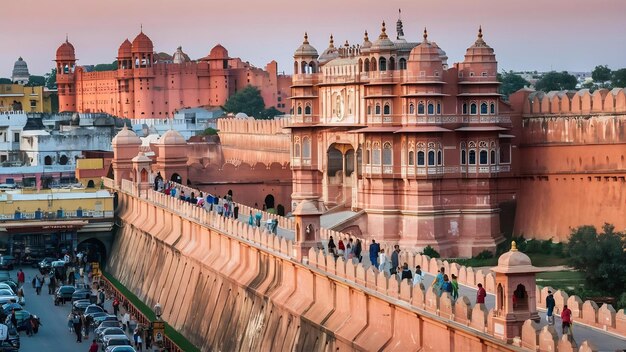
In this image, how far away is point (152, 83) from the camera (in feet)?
405

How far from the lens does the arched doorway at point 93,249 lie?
59.7 m

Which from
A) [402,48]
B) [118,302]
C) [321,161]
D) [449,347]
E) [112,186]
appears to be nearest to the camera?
[449,347]

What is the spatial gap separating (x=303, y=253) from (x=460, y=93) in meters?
17.8

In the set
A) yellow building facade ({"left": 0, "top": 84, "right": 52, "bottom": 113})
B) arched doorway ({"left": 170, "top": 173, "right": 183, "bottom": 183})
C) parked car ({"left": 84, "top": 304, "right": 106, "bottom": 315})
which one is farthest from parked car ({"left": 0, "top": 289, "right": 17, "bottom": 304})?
yellow building facade ({"left": 0, "top": 84, "right": 52, "bottom": 113})

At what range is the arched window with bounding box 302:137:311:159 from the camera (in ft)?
180

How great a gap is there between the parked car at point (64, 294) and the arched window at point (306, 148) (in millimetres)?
10909

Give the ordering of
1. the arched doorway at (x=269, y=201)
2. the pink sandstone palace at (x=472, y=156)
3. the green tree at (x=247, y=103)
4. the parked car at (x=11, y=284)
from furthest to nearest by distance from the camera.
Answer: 1. the green tree at (x=247, y=103)
2. the arched doorway at (x=269, y=201)
3. the parked car at (x=11, y=284)
4. the pink sandstone palace at (x=472, y=156)

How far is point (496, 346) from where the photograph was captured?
68.7ft

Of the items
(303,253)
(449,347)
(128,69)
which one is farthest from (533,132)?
(128,69)

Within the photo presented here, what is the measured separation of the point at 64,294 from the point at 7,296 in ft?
8.91

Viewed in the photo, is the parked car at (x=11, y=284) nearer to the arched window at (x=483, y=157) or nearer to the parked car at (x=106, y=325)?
the parked car at (x=106, y=325)

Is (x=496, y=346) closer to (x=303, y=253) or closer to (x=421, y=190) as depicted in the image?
(x=303, y=253)

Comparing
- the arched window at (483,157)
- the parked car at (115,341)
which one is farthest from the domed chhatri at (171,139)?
the parked car at (115,341)

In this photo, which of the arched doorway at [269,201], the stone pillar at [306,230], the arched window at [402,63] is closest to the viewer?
the stone pillar at [306,230]
